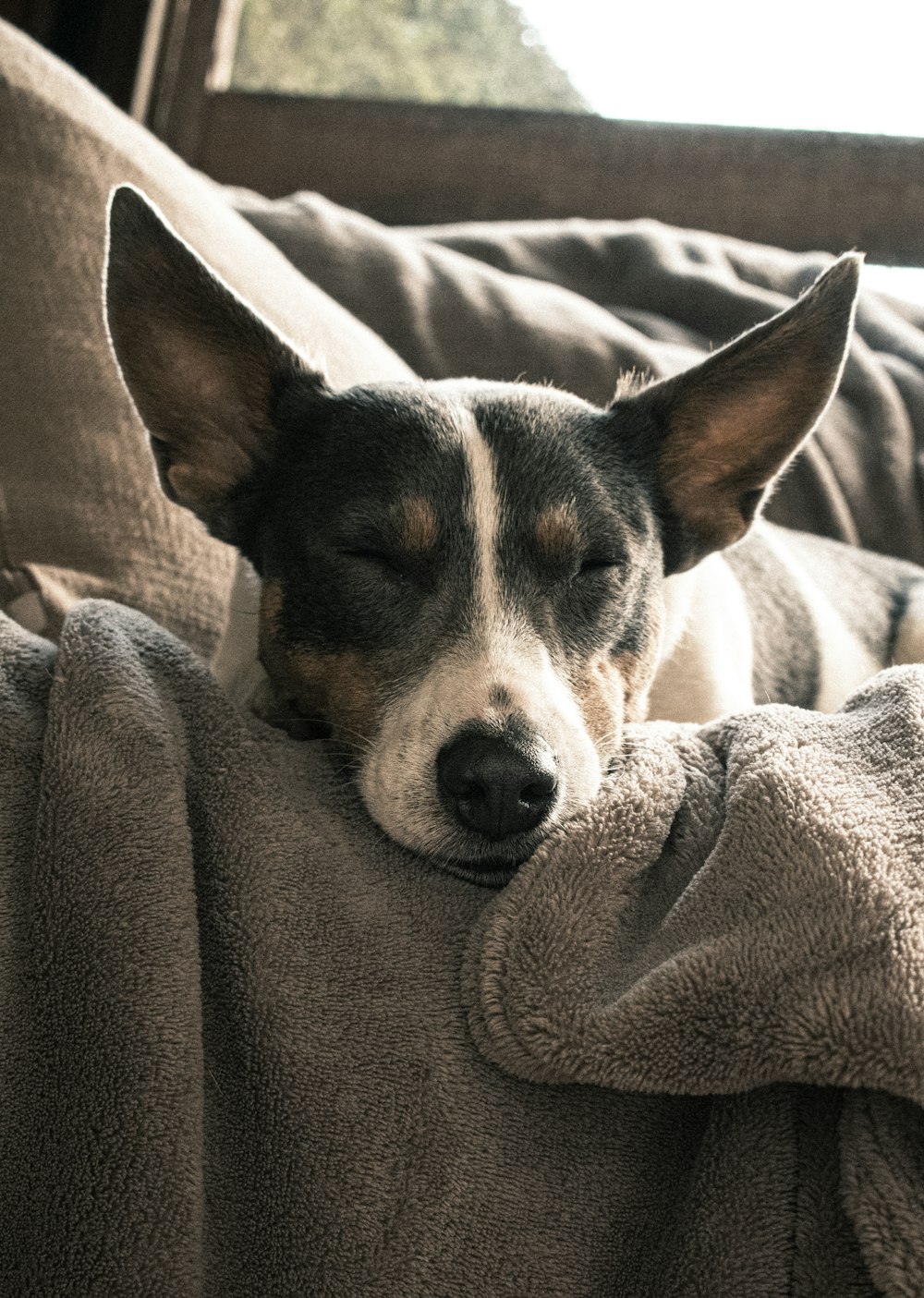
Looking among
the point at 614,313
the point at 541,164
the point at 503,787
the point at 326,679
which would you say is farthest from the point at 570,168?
the point at 503,787

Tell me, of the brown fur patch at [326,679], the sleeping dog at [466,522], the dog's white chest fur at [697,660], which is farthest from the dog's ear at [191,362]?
the dog's white chest fur at [697,660]

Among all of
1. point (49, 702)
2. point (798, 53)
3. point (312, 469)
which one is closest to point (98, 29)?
point (798, 53)

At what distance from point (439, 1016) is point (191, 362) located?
3.13 feet

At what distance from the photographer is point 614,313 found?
9.99 ft

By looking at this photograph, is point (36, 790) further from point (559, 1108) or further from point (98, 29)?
point (98, 29)

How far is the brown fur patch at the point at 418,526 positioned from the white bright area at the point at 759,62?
239 cm

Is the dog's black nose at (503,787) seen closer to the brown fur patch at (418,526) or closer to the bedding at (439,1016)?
the bedding at (439,1016)

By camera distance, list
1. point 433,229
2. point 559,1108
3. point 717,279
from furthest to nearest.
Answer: point 433,229 < point 717,279 < point 559,1108

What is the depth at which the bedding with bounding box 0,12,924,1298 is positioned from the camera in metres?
0.94

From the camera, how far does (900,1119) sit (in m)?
0.93

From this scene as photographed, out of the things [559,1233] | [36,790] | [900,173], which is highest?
[900,173]

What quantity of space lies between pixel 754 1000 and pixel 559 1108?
0.64 ft

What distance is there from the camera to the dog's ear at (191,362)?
4.96ft

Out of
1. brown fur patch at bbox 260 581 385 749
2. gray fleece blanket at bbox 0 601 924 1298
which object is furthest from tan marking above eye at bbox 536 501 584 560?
gray fleece blanket at bbox 0 601 924 1298
